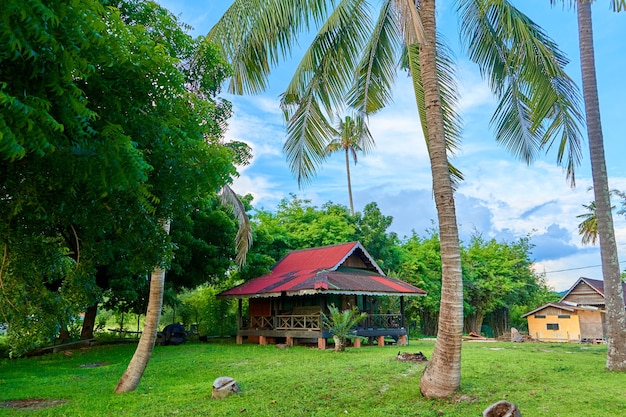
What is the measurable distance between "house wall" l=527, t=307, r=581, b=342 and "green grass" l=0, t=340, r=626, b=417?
46.8 ft

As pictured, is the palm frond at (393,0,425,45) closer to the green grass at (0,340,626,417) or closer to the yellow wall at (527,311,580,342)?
the green grass at (0,340,626,417)

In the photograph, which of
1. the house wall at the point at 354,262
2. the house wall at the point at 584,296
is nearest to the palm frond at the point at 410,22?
the house wall at the point at 354,262

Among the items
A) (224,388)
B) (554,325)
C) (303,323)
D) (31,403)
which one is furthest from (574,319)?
(31,403)

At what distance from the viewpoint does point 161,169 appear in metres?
5.33

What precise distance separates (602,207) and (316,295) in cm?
1170

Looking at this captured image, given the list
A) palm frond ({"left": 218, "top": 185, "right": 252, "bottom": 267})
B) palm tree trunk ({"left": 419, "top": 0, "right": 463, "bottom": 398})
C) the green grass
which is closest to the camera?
the green grass

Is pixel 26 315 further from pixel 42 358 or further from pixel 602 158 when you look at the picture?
pixel 42 358

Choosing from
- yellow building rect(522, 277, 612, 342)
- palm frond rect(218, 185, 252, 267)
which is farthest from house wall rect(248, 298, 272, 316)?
yellow building rect(522, 277, 612, 342)

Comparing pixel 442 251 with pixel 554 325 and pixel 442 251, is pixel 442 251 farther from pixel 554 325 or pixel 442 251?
pixel 554 325

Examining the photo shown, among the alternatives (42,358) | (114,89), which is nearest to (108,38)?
(114,89)

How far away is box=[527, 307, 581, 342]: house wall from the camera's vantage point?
81.6 ft

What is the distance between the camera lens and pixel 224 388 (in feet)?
27.2

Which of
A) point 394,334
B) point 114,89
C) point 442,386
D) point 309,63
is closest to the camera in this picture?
point 114,89

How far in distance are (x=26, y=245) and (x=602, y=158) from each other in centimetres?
1050
